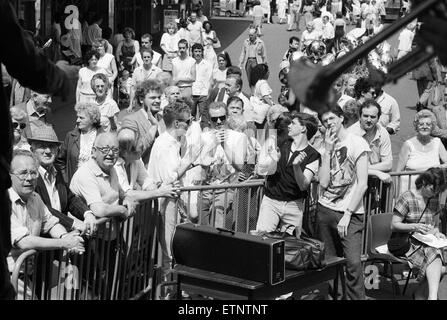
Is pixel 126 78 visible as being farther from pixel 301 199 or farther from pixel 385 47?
pixel 301 199

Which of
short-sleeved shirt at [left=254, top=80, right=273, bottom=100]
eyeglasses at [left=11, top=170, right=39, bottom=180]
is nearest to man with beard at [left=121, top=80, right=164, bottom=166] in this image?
eyeglasses at [left=11, top=170, right=39, bottom=180]

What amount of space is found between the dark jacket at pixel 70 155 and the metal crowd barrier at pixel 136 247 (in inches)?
57.2

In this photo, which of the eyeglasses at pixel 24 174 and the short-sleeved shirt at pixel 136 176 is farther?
the short-sleeved shirt at pixel 136 176

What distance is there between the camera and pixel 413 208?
818 centimetres

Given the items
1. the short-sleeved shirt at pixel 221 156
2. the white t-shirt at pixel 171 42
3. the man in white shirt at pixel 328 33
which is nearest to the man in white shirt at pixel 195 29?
the white t-shirt at pixel 171 42

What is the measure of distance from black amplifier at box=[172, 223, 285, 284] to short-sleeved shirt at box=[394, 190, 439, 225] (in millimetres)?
2065

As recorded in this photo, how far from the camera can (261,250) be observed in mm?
6367

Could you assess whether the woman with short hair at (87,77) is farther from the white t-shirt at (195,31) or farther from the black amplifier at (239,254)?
the white t-shirt at (195,31)

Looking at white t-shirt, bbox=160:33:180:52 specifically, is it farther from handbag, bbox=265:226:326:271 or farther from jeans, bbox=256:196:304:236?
handbag, bbox=265:226:326:271

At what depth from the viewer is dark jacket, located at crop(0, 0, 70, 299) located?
307 cm

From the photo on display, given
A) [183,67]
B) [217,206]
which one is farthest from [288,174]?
[183,67]

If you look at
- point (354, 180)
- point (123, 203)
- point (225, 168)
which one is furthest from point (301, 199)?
point (123, 203)

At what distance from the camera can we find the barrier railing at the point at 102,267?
19.4 ft

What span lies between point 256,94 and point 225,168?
5.06 metres
